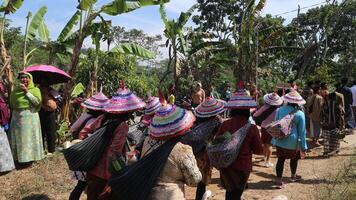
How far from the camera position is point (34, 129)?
7.90 m

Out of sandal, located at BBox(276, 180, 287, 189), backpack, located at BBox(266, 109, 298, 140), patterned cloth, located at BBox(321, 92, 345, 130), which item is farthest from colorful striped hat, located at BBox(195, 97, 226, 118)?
patterned cloth, located at BBox(321, 92, 345, 130)

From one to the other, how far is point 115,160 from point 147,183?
0.60 metres

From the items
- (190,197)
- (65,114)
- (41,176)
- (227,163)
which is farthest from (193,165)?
(65,114)

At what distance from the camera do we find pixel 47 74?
335 inches

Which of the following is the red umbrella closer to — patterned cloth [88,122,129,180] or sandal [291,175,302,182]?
patterned cloth [88,122,129,180]

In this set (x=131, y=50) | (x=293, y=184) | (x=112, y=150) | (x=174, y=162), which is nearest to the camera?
(x=174, y=162)

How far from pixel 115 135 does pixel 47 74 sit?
4.48 metres

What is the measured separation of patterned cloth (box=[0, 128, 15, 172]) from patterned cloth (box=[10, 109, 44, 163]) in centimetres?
22

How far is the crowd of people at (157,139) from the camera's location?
366 centimetres

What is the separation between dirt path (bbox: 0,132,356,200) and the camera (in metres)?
7.05

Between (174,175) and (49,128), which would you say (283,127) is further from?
(49,128)

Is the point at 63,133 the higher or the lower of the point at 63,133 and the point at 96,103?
the lower

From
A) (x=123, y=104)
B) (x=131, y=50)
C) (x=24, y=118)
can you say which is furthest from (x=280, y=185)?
(x=131, y=50)

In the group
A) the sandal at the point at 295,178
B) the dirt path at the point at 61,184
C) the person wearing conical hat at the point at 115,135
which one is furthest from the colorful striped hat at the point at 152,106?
the sandal at the point at 295,178
